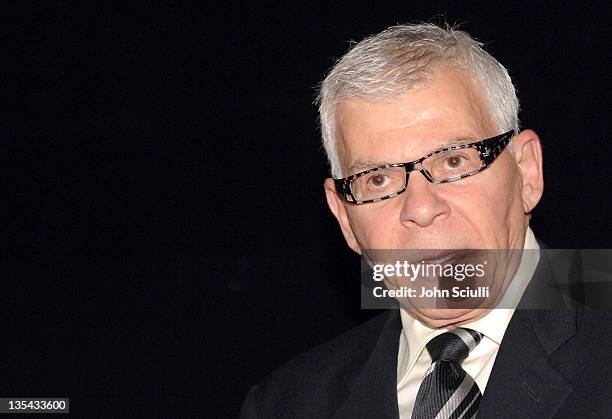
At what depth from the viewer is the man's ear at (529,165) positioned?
208 cm

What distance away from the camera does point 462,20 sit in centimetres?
260

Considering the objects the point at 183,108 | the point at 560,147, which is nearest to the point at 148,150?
the point at 183,108

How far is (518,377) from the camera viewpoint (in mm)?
1920

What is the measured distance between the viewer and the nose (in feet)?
6.37

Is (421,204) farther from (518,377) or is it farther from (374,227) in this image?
(518,377)

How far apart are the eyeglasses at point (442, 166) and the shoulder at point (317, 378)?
1.53ft

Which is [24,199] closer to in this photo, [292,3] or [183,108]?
[183,108]

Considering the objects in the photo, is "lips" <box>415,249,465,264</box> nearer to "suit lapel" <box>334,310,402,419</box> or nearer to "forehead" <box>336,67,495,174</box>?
"forehead" <box>336,67,495,174</box>

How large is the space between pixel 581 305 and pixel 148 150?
1.45 meters

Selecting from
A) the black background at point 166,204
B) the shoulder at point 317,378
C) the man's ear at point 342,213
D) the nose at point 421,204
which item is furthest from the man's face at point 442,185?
the black background at point 166,204

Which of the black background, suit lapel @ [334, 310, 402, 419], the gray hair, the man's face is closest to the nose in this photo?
the man's face

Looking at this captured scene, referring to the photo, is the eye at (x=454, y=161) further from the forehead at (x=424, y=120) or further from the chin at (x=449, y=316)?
the chin at (x=449, y=316)

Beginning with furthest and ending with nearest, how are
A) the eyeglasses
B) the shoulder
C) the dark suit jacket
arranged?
the shoulder, the eyeglasses, the dark suit jacket

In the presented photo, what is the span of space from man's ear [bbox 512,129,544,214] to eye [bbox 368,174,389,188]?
1.00 ft
